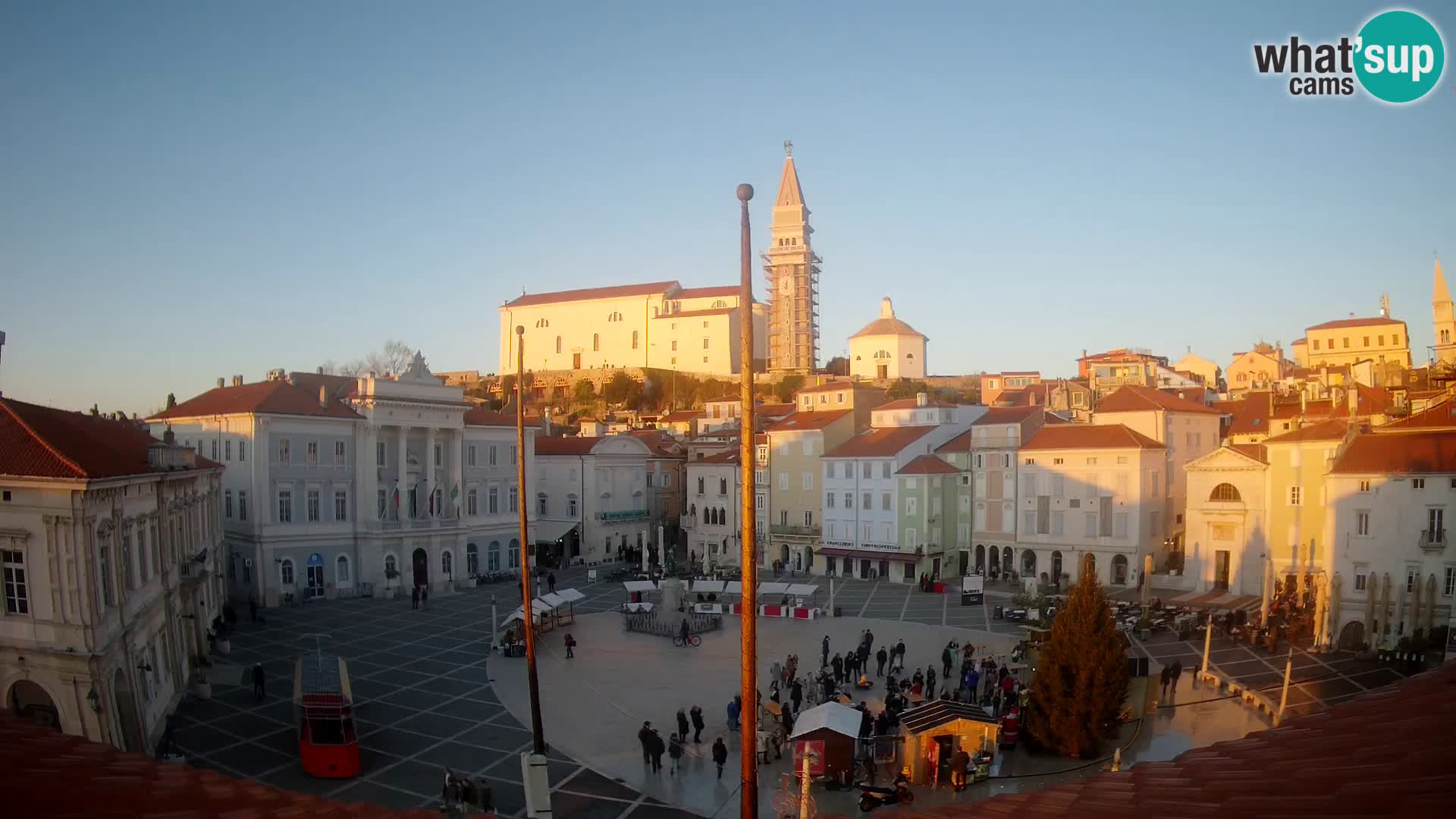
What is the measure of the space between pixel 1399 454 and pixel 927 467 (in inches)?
900

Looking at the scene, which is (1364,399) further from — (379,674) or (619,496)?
(379,674)

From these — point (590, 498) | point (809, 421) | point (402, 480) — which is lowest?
point (590, 498)

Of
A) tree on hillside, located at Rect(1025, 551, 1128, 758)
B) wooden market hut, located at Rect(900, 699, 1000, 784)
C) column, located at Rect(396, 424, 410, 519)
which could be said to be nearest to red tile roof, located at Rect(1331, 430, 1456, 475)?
tree on hillside, located at Rect(1025, 551, 1128, 758)

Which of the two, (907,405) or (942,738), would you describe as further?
(907,405)

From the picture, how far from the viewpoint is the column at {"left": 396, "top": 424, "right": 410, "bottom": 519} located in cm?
4644

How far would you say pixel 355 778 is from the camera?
Result: 64.9ft

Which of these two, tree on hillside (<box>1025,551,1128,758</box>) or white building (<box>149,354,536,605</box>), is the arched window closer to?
tree on hillside (<box>1025,551,1128,758</box>)

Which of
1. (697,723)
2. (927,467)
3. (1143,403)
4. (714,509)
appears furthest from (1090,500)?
(697,723)

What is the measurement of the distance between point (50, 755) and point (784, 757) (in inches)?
644

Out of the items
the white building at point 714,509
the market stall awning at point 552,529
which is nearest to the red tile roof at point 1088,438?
the white building at point 714,509

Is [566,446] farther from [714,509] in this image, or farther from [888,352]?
[888,352]

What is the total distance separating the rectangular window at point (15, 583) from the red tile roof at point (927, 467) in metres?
40.4

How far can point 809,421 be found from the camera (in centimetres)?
5959

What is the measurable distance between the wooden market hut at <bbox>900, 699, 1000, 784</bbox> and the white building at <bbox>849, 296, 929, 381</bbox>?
270 ft
